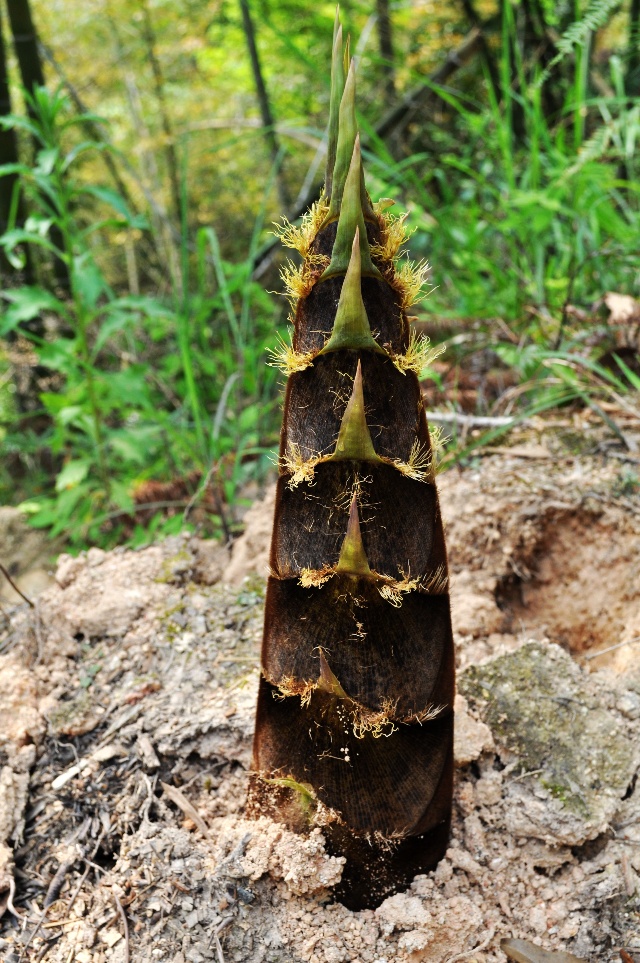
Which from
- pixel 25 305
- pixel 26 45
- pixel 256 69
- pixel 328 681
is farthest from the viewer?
pixel 256 69

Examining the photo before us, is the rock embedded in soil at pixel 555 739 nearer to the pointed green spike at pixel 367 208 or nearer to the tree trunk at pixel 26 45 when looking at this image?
the pointed green spike at pixel 367 208

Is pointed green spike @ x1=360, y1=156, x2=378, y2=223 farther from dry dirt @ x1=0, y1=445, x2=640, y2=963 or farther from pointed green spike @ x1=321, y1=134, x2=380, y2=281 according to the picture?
dry dirt @ x1=0, y1=445, x2=640, y2=963

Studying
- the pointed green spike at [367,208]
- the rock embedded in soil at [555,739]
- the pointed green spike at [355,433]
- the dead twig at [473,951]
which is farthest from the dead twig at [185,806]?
the pointed green spike at [367,208]

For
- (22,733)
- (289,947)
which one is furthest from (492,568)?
(22,733)

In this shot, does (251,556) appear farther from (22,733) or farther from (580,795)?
(580,795)

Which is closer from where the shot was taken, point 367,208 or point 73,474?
point 367,208

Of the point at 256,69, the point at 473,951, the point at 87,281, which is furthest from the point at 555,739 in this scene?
the point at 256,69

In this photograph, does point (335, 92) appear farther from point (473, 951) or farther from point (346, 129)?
point (473, 951)
